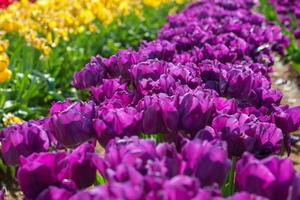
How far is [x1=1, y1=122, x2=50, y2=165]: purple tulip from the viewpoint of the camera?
164cm

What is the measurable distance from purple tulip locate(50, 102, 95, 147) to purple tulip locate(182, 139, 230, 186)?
18.2 inches

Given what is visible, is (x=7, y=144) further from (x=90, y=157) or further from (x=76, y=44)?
(x=76, y=44)

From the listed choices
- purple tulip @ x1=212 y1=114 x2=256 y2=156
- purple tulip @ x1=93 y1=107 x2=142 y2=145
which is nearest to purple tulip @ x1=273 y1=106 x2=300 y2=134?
purple tulip @ x1=212 y1=114 x2=256 y2=156

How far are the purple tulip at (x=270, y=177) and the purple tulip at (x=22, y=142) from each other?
0.62 meters

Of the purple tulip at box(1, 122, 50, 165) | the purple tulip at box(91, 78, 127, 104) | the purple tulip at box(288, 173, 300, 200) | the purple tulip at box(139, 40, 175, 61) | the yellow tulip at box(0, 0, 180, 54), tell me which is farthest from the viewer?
the yellow tulip at box(0, 0, 180, 54)

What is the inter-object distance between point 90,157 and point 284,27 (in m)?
8.46

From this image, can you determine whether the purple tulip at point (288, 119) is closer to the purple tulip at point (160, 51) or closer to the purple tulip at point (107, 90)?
the purple tulip at point (107, 90)

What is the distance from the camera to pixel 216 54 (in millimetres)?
3266

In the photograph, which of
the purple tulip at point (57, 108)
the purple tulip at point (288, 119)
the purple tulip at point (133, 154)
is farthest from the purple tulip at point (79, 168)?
the purple tulip at point (288, 119)

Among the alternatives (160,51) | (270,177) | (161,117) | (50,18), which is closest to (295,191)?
(270,177)

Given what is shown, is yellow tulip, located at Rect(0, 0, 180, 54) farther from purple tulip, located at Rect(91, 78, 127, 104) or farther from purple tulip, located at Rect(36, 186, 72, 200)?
purple tulip, located at Rect(36, 186, 72, 200)

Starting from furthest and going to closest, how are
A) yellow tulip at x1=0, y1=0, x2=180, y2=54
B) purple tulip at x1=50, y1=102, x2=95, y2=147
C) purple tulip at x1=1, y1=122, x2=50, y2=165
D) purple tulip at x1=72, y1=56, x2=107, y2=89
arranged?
yellow tulip at x1=0, y1=0, x2=180, y2=54, purple tulip at x1=72, y1=56, x2=107, y2=89, purple tulip at x1=50, y1=102, x2=95, y2=147, purple tulip at x1=1, y1=122, x2=50, y2=165

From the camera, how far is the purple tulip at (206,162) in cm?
135

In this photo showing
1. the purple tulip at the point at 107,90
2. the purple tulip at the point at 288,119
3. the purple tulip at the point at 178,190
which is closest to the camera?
the purple tulip at the point at 178,190
